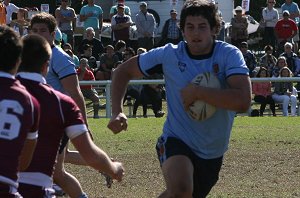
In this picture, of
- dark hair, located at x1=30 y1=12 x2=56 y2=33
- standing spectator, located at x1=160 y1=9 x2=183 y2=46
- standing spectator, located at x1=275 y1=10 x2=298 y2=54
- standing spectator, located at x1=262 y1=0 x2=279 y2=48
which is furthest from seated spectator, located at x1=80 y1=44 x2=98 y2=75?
dark hair, located at x1=30 y1=12 x2=56 y2=33

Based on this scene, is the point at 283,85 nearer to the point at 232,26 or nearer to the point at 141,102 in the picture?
the point at 141,102

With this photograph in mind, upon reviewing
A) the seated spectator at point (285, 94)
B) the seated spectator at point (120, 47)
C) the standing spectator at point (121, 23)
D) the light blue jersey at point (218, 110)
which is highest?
the light blue jersey at point (218, 110)

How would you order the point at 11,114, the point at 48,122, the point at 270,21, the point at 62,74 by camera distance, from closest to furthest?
the point at 11,114 < the point at 48,122 < the point at 62,74 < the point at 270,21

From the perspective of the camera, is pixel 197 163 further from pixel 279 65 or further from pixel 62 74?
pixel 279 65

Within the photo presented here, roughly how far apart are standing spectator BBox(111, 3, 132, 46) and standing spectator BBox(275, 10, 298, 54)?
4405mm

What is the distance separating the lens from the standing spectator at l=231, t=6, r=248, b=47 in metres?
27.5

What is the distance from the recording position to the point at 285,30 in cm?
2777

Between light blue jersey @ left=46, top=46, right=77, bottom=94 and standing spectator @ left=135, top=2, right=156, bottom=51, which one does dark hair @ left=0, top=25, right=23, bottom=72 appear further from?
standing spectator @ left=135, top=2, right=156, bottom=51

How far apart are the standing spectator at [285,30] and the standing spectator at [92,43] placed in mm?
5265

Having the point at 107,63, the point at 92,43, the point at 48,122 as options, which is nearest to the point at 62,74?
the point at 48,122

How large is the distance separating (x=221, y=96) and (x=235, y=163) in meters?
6.08

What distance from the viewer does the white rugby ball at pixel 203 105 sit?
22.4 ft

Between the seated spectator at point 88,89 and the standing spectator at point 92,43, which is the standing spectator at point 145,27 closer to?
the standing spectator at point 92,43

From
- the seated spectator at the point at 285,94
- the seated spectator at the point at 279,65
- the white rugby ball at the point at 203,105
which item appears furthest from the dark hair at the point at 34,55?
the seated spectator at the point at 279,65
